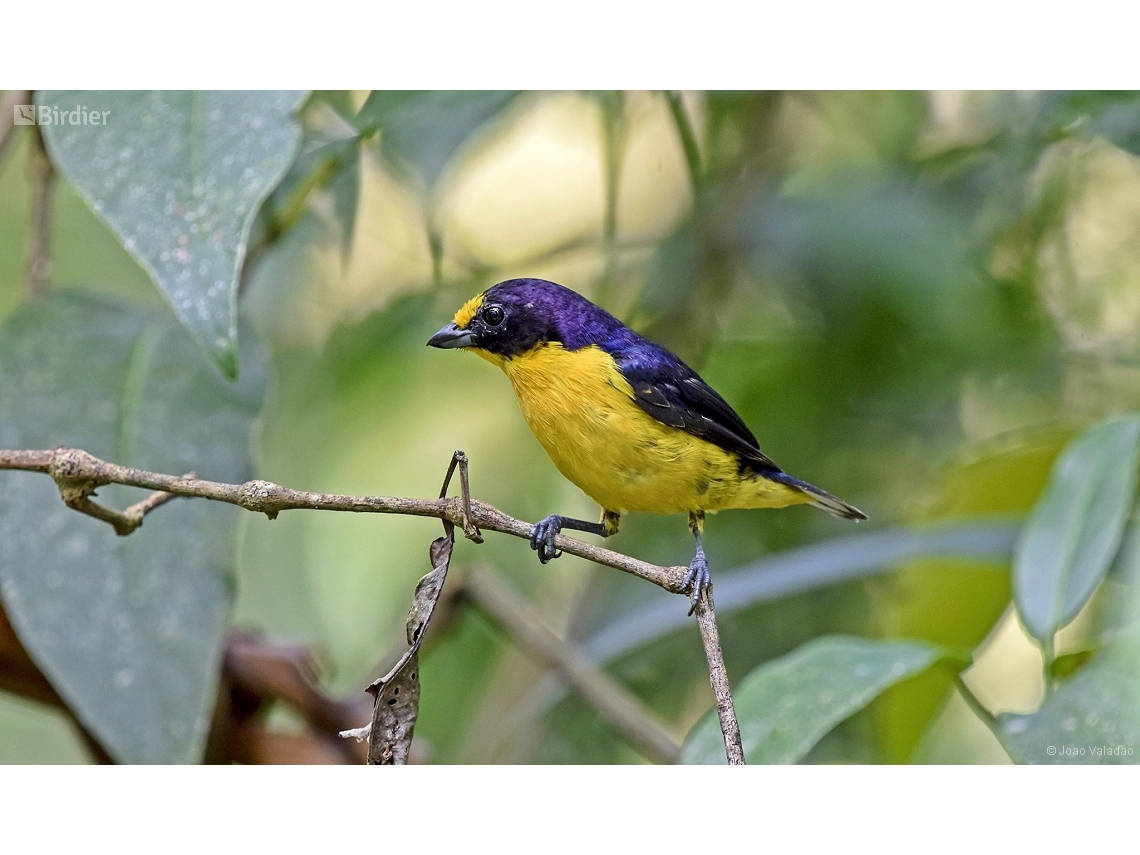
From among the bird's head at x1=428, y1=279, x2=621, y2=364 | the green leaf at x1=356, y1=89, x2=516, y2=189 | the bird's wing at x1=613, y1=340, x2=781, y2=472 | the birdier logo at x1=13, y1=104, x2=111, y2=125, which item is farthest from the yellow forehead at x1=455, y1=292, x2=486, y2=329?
the birdier logo at x1=13, y1=104, x2=111, y2=125

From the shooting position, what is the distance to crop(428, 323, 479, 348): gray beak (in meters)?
1.28

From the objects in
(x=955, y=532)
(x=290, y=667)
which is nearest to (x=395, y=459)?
(x=290, y=667)

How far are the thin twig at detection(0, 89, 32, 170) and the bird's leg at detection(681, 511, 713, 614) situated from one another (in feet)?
3.33

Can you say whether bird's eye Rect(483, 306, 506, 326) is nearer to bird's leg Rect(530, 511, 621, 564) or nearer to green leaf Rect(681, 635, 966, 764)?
bird's leg Rect(530, 511, 621, 564)

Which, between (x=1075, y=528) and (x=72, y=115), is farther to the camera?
(x=1075, y=528)

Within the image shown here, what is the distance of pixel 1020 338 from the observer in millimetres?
1711

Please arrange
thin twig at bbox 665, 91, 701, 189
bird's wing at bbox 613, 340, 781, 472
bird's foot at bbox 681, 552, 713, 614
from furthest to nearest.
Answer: thin twig at bbox 665, 91, 701, 189, bird's wing at bbox 613, 340, 781, 472, bird's foot at bbox 681, 552, 713, 614

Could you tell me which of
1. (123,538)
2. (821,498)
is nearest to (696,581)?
(821,498)

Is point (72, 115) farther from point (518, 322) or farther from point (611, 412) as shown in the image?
point (611, 412)

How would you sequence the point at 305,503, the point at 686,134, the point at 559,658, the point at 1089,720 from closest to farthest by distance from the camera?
the point at 305,503 → the point at 1089,720 → the point at 559,658 → the point at 686,134

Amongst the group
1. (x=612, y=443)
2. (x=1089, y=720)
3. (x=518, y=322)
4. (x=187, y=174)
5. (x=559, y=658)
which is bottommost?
(x=559, y=658)

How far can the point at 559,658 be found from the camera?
5.13 feet

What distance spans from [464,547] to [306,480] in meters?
0.29

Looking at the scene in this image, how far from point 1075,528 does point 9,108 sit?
4.93 feet
